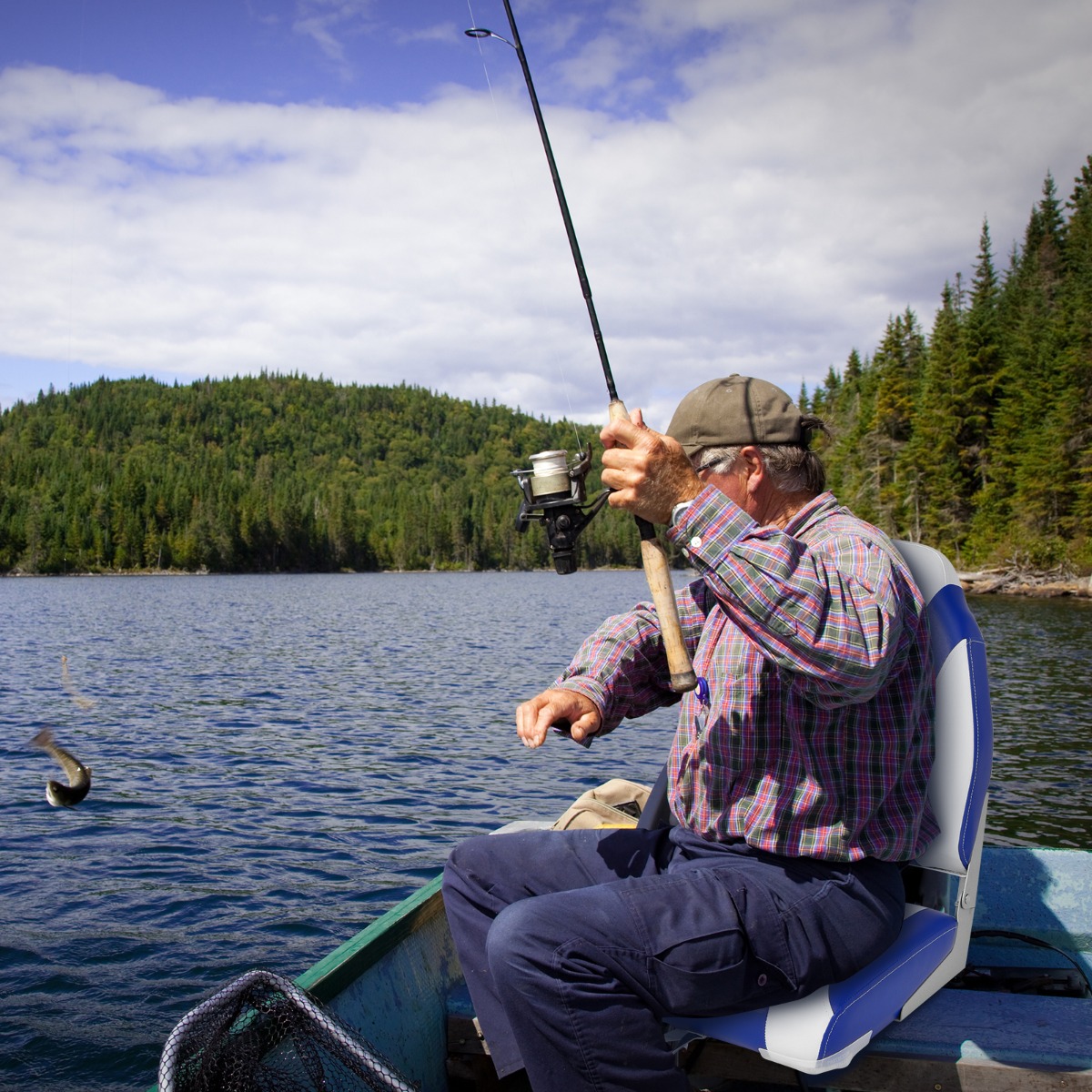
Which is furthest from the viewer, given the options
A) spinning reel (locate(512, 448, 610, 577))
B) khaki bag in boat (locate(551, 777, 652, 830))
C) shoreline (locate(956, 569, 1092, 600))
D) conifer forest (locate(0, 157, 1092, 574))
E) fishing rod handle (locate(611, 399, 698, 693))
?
conifer forest (locate(0, 157, 1092, 574))

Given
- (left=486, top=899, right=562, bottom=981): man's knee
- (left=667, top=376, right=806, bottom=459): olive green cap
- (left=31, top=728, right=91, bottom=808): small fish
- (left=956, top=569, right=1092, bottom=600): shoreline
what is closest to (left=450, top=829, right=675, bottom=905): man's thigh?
(left=486, top=899, right=562, bottom=981): man's knee

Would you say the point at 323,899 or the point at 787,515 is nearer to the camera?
the point at 787,515

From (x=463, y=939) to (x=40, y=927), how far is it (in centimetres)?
650

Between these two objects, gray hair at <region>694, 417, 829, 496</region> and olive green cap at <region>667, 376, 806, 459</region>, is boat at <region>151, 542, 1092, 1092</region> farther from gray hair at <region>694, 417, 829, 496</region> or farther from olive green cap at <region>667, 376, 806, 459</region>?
olive green cap at <region>667, 376, 806, 459</region>

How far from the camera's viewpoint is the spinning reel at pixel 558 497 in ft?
10.8

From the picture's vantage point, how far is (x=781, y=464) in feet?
10.2

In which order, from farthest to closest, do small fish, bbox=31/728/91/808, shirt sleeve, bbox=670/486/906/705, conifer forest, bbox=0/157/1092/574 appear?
conifer forest, bbox=0/157/1092/574
small fish, bbox=31/728/91/808
shirt sleeve, bbox=670/486/906/705

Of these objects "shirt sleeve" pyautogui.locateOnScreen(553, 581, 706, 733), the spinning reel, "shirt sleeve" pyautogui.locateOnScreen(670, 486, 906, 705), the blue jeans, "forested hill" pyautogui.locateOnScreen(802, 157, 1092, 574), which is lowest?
the blue jeans

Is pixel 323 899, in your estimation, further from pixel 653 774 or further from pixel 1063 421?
pixel 1063 421

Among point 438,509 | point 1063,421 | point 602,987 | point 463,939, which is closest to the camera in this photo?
point 602,987

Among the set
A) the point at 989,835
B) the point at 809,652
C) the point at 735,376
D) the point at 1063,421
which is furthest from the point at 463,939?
the point at 1063,421

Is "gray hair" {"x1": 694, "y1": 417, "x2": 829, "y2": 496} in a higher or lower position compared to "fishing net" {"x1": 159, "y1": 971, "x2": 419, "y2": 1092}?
higher

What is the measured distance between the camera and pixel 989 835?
1076 centimetres

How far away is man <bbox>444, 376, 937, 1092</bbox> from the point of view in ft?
7.99
